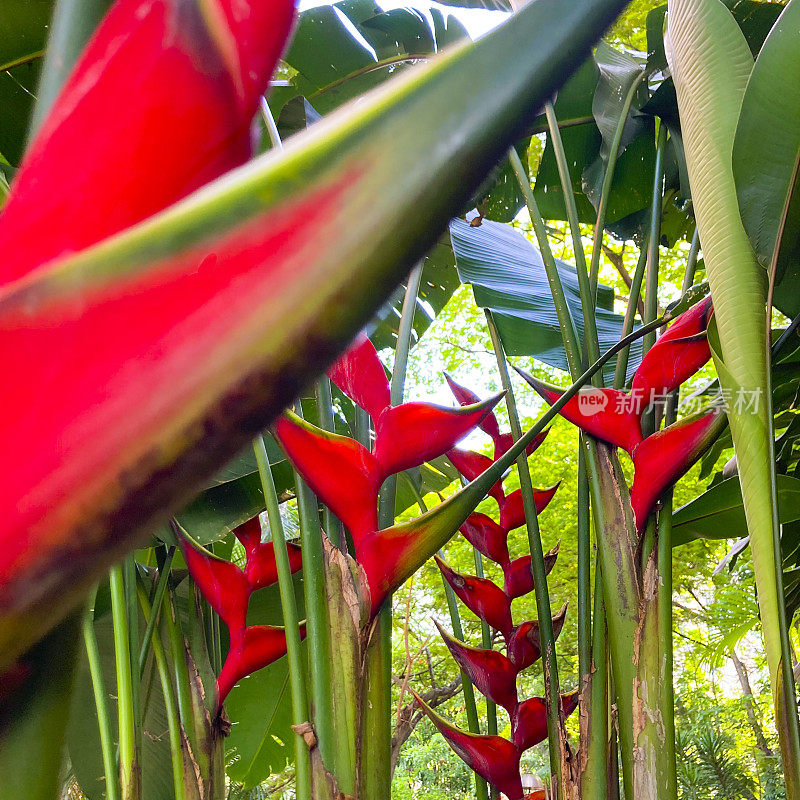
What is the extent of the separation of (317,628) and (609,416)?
11.4 inches

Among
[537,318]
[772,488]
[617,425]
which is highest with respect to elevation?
[537,318]

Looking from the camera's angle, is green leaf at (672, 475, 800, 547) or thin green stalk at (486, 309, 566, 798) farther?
green leaf at (672, 475, 800, 547)

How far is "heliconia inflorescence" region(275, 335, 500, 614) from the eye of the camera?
0.45 m

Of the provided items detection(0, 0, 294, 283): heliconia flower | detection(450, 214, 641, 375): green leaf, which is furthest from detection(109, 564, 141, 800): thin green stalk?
detection(450, 214, 641, 375): green leaf

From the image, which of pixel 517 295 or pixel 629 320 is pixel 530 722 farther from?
pixel 517 295

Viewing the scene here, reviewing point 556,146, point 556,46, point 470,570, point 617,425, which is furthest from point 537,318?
point 470,570

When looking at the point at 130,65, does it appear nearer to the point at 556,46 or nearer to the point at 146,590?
the point at 556,46

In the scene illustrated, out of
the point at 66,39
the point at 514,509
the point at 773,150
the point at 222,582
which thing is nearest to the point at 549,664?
the point at 514,509

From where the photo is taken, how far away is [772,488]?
0.37 meters

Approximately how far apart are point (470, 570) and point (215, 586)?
106 inches

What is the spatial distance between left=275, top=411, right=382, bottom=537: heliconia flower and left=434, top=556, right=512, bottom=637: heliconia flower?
0.20 m

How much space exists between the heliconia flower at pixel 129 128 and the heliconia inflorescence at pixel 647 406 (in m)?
0.50

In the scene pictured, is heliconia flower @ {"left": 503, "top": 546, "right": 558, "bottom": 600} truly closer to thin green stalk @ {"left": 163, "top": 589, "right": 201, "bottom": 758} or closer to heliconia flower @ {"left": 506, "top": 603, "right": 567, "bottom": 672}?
heliconia flower @ {"left": 506, "top": 603, "right": 567, "bottom": 672}

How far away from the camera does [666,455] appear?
0.56 metres
